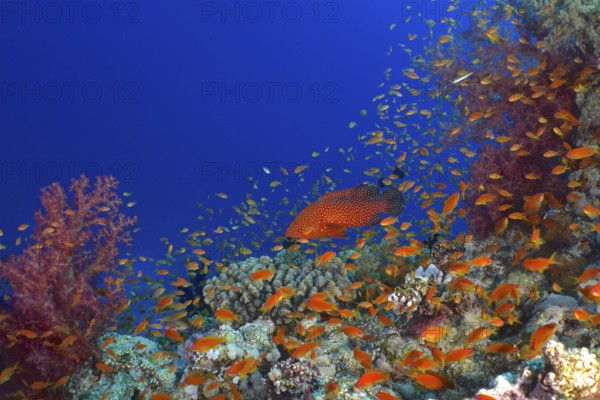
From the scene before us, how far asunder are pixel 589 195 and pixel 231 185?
7762 cm

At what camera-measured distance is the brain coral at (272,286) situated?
20.8ft

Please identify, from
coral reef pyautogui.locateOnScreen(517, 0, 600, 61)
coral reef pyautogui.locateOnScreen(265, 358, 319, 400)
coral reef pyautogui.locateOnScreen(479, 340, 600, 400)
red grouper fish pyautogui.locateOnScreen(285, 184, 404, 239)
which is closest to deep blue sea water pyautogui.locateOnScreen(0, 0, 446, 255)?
red grouper fish pyautogui.locateOnScreen(285, 184, 404, 239)

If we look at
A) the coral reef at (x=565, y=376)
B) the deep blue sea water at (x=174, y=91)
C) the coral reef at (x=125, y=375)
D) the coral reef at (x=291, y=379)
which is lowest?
the coral reef at (x=565, y=376)

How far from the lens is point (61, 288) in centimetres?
627

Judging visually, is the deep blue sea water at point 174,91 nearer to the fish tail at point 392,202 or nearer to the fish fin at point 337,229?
the fish tail at point 392,202

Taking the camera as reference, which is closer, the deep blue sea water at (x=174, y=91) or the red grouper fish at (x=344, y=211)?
the red grouper fish at (x=344, y=211)

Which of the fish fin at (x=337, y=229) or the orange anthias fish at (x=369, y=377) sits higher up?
the fish fin at (x=337, y=229)

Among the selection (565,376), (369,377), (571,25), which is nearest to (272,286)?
(369,377)

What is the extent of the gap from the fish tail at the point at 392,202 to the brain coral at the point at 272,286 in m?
1.35

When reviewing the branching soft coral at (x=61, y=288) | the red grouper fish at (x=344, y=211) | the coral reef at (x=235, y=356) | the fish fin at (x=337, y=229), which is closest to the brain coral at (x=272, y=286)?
the coral reef at (x=235, y=356)

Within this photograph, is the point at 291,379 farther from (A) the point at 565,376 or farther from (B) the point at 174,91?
(B) the point at 174,91

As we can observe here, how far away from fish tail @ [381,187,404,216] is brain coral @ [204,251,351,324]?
135cm

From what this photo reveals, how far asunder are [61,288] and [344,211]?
4578 mm

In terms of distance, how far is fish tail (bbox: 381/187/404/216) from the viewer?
21.5 feet
